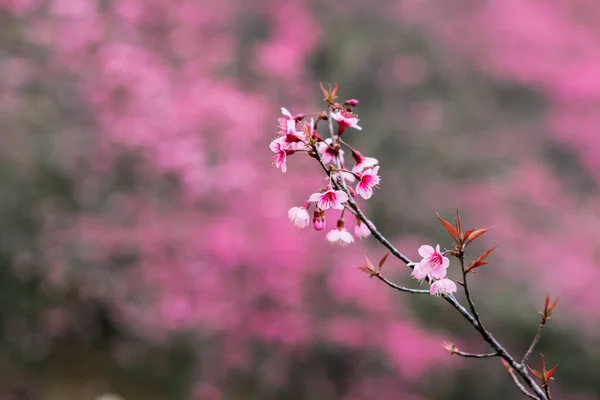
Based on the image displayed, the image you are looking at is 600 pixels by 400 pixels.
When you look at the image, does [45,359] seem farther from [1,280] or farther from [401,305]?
[401,305]

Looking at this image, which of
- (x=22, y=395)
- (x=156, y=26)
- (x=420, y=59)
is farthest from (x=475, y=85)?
(x=22, y=395)

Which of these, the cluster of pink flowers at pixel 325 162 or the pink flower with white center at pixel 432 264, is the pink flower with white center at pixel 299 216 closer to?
the cluster of pink flowers at pixel 325 162

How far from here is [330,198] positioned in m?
1.17

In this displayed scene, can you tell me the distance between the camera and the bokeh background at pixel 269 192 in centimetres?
458

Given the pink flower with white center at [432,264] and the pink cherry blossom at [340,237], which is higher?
the pink cherry blossom at [340,237]

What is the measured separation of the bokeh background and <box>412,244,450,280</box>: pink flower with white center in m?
3.31

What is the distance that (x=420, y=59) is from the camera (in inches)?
276

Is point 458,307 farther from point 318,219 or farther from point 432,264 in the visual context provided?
point 318,219

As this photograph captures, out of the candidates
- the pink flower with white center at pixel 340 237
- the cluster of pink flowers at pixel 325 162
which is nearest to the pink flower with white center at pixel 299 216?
the cluster of pink flowers at pixel 325 162

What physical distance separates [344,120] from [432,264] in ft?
1.21

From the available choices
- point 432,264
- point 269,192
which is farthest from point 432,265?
point 269,192

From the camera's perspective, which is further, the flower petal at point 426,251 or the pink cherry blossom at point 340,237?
the pink cherry blossom at point 340,237

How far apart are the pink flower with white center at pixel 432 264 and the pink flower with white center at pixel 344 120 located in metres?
0.31

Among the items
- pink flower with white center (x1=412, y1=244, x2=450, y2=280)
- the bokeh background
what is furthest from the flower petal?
the bokeh background
